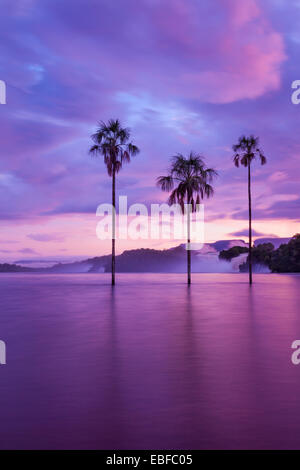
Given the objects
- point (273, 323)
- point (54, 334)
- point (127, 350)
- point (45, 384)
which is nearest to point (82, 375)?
point (45, 384)

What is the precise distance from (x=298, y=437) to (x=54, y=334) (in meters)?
10.6

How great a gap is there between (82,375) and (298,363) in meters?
4.67

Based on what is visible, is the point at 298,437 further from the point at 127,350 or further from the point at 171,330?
the point at 171,330

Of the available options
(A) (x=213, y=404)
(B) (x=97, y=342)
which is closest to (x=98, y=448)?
(A) (x=213, y=404)

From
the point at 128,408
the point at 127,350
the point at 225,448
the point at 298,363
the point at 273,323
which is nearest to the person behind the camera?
the point at 225,448

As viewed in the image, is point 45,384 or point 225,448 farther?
point 45,384

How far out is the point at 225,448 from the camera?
5598mm

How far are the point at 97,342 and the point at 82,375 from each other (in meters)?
4.26

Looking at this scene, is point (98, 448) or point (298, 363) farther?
point (298, 363)

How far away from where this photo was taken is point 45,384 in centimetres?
874
